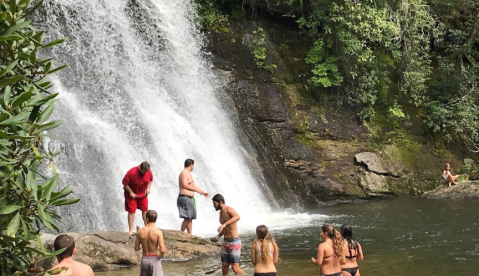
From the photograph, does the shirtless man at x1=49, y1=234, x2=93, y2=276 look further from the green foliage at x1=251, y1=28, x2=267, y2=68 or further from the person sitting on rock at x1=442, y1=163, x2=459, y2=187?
the person sitting on rock at x1=442, y1=163, x2=459, y2=187

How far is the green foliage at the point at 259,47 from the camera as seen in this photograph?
19531 mm

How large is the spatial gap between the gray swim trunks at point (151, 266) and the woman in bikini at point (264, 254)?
48.3 inches

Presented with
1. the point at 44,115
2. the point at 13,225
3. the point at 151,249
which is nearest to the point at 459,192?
the point at 151,249

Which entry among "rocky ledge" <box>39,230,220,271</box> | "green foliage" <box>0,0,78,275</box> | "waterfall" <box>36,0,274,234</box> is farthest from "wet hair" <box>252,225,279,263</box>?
"waterfall" <box>36,0,274,234</box>

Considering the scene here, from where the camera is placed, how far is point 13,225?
3107 mm

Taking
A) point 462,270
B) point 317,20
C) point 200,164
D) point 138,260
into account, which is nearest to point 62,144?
point 200,164

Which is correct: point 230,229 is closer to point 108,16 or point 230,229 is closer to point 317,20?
point 108,16

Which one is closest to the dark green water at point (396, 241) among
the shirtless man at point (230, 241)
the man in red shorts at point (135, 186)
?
the shirtless man at point (230, 241)

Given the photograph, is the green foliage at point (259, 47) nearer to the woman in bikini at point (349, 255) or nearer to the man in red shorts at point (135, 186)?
the man in red shorts at point (135, 186)

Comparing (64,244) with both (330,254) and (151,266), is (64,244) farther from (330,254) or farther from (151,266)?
(330,254)

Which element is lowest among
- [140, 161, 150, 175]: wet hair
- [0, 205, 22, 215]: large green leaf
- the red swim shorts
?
[0, 205, 22, 215]: large green leaf

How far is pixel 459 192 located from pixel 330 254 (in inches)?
493

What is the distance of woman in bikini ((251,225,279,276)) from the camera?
641cm

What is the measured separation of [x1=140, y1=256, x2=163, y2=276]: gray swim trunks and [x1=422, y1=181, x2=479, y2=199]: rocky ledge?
13.4 metres
